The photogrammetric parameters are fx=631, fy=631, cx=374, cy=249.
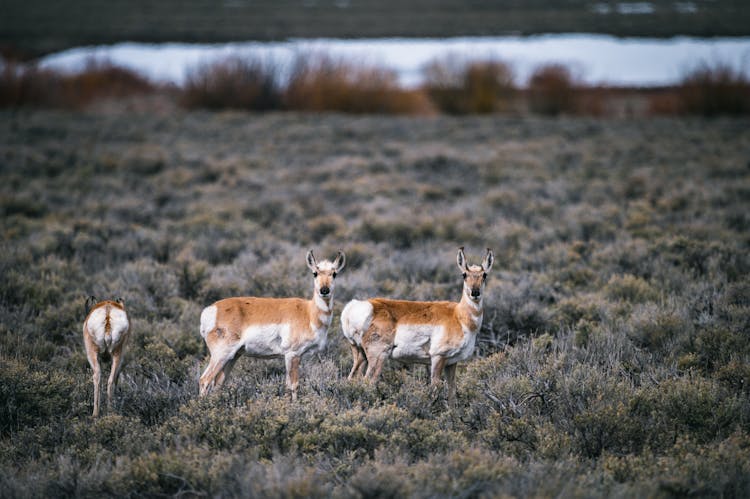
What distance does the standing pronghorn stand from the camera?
5.62m

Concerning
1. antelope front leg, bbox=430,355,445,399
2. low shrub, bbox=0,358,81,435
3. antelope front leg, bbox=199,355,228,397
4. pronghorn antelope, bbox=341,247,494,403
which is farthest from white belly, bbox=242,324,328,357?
low shrub, bbox=0,358,81,435

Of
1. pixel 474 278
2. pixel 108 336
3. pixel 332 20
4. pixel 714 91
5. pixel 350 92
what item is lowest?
pixel 108 336

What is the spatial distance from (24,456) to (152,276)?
4.27 metres

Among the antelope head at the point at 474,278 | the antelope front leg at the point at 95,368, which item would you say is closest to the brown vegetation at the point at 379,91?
the antelope head at the point at 474,278

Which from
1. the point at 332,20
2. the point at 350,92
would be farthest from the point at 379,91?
the point at 332,20

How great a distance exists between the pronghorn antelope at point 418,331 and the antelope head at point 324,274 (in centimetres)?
37

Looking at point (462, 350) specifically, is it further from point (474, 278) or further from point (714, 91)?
point (714, 91)

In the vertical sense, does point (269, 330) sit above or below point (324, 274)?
below

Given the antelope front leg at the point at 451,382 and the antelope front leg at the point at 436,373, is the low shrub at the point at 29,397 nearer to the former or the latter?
the antelope front leg at the point at 436,373

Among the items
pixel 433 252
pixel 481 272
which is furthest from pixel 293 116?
pixel 481 272

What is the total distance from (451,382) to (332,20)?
53003mm

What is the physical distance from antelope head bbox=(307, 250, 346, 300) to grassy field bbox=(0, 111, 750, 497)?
0.83m

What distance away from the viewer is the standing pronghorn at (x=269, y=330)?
5.62m

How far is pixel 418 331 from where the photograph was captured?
5750mm
